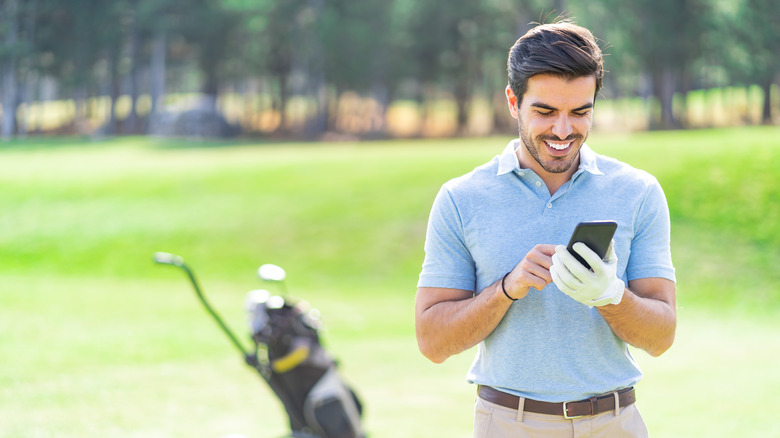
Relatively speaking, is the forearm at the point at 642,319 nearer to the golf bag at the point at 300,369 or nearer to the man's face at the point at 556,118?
the man's face at the point at 556,118

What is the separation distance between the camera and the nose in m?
3.11

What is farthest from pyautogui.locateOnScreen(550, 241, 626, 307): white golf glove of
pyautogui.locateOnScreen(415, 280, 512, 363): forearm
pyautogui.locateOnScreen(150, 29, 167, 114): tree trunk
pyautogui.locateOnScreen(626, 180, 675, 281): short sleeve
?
pyautogui.locateOnScreen(150, 29, 167, 114): tree trunk

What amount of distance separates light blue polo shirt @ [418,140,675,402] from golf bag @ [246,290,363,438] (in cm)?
338

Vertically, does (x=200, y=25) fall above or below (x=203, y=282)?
above

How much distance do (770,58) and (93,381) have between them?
42799 millimetres

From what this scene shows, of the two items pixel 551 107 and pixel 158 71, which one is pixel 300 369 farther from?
pixel 158 71

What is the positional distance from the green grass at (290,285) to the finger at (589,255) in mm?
7037

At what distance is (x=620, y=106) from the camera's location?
78.3m

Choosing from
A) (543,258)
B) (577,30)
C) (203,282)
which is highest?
(577,30)

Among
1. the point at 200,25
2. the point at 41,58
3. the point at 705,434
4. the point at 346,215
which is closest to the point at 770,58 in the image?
the point at 346,215

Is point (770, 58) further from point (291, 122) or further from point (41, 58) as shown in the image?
point (41, 58)

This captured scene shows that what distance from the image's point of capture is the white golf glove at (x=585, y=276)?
109 inches

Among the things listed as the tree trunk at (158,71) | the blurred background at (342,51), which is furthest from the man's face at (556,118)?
the tree trunk at (158,71)

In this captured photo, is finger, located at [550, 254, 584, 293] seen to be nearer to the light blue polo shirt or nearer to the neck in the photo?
the light blue polo shirt
